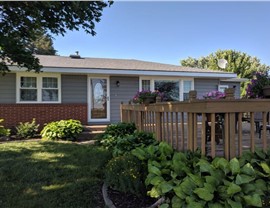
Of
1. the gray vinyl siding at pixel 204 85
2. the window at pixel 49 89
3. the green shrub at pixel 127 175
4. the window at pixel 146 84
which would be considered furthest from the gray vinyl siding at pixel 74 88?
the green shrub at pixel 127 175

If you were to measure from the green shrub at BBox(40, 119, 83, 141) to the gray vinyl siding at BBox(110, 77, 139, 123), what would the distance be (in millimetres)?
2456

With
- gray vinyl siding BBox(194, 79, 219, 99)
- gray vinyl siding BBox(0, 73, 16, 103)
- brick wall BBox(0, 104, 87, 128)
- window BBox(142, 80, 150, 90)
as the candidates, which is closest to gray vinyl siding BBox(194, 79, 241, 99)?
gray vinyl siding BBox(194, 79, 219, 99)

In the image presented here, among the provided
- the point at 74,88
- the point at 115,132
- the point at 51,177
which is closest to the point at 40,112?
the point at 74,88

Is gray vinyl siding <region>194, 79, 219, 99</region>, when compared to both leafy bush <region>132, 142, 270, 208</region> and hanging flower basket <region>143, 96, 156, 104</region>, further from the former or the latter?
leafy bush <region>132, 142, 270, 208</region>

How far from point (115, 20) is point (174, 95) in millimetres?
4433

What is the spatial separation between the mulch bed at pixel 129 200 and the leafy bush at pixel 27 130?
6.86 meters

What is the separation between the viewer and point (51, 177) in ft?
15.4

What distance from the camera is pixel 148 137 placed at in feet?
16.6

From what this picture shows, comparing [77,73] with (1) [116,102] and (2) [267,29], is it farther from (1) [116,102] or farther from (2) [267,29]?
(2) [267,29]

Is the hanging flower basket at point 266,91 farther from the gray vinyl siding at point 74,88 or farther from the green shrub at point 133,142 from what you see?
the gray vinyl siding at point 74,88

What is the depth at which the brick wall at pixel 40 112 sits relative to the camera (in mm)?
9992

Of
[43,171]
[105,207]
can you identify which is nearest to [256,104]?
[105,207]

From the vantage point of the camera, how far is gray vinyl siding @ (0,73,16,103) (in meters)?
10.1

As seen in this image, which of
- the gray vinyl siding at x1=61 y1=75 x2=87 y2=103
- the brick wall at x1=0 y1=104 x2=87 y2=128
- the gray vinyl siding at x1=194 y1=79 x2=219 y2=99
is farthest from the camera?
the gray vinyl siding at x1=194 y1=79 x2=219 y2=99
